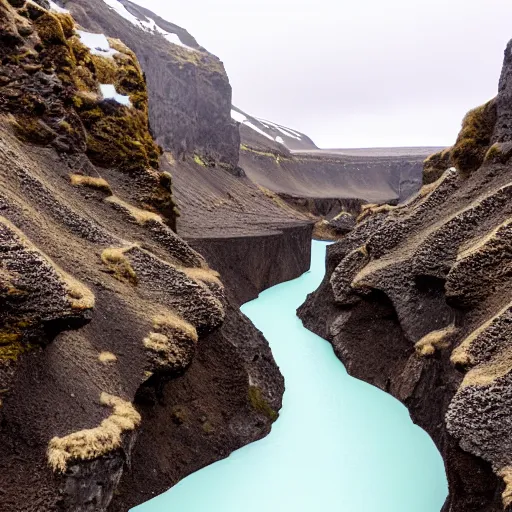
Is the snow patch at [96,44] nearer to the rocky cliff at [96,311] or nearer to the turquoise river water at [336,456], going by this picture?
the rocky cliff at [96,311]

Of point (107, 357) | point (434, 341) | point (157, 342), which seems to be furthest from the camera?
point (434, 341)

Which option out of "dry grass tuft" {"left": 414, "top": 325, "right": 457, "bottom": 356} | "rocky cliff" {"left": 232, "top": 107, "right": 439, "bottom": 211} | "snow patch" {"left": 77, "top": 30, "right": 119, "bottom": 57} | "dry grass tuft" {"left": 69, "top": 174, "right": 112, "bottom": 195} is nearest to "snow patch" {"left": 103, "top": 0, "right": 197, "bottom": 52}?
"rocky cliff" {"left": 232, "top": 107, "right": 439, "bottom": 211}

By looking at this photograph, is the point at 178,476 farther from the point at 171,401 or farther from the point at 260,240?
the point at 260,240

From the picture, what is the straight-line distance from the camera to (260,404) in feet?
44.0

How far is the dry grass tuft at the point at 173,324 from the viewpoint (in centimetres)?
1062

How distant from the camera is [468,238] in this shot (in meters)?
14.3

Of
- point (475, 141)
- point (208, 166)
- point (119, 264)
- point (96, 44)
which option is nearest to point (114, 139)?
point (96, 44)

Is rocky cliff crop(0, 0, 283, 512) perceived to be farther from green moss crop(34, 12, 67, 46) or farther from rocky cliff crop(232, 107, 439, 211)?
rocky cliff crop(232, 107, 439, 211)

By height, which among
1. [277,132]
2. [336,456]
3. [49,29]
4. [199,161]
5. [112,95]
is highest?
[277,132]

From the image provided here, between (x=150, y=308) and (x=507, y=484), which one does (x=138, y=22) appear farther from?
(x=507, y=484)

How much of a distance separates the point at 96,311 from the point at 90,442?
10.9ft

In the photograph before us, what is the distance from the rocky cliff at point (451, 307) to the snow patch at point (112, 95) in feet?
33.6

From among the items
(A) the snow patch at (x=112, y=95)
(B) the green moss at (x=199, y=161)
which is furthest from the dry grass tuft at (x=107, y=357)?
(B) the green moss at (x=199, y=161)

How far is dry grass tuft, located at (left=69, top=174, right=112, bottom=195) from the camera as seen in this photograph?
1327 cm
